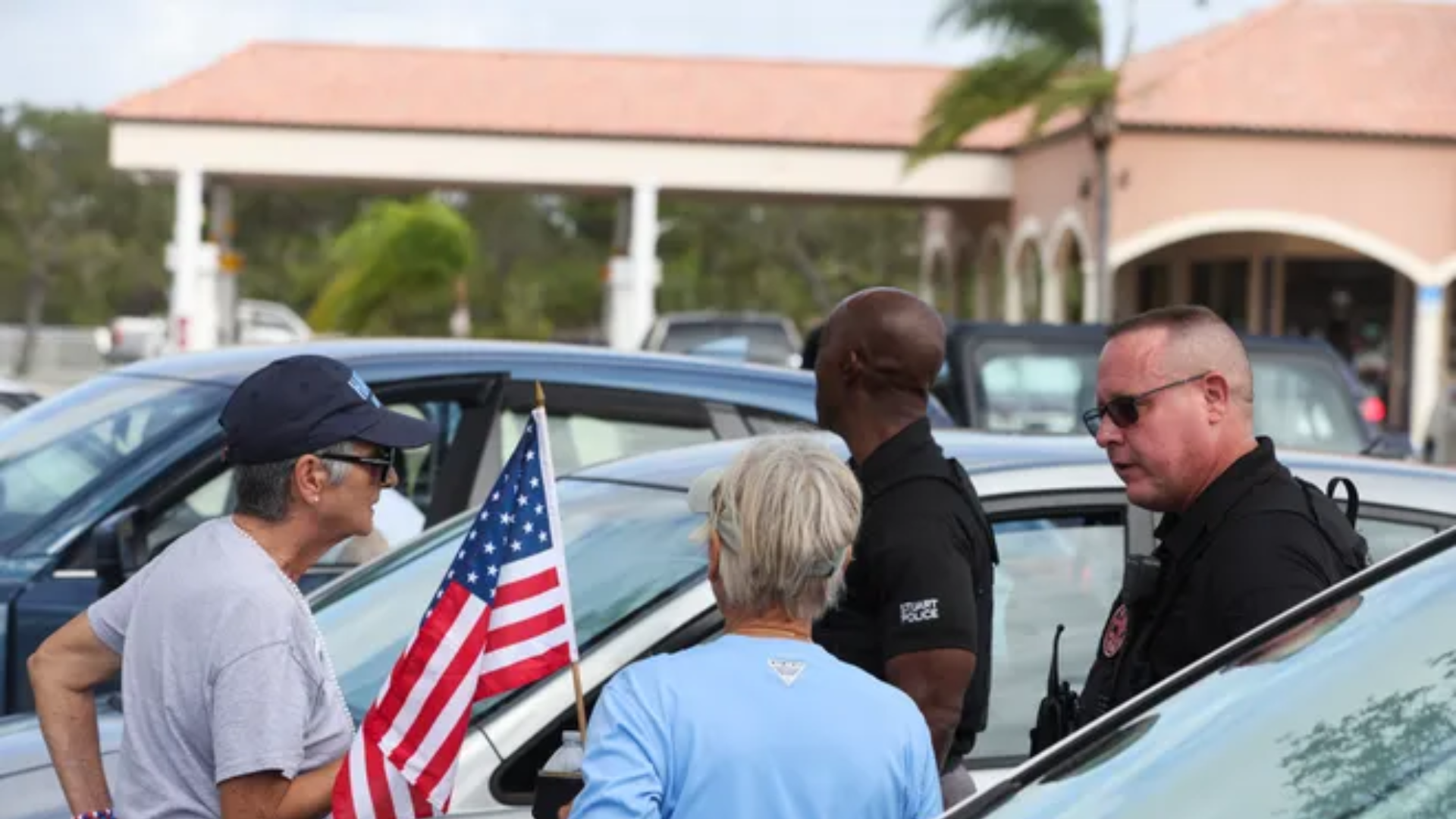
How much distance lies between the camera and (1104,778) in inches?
110

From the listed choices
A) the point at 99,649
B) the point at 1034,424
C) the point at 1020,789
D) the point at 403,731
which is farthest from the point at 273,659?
the point at 1034,424

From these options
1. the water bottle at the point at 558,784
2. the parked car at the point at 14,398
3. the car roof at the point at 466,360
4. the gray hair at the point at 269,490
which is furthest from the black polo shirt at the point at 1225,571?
the parked car at the point at 14,398

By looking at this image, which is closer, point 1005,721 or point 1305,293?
point 1005,721

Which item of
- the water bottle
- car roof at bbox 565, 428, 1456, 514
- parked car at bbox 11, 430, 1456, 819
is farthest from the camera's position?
car roof at bbox 565, 428, 1456, 514

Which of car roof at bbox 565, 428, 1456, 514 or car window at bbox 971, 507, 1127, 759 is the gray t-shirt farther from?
car window at bbox 971, 507, 1127, 759

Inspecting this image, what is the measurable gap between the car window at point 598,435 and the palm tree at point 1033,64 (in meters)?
22.3

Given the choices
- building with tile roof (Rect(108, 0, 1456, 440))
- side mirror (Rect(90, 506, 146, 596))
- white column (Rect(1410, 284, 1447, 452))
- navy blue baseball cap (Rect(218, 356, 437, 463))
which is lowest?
white column (Rect(1410, 284, 1447, 452))

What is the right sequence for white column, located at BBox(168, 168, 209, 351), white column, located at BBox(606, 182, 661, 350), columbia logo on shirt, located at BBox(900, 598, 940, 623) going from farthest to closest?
white column, located at BBox(606, 182, 661, 350)
white column, located at BBox(168, 168, 209, 351)
columbia logo on shirt, located at BBox(900, 598, 940, 623)

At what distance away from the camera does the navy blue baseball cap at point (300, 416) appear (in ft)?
11.6

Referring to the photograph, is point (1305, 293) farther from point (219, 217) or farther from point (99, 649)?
point (99, 649)

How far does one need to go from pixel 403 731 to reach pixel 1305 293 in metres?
32.1

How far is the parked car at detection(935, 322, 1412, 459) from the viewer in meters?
10.6

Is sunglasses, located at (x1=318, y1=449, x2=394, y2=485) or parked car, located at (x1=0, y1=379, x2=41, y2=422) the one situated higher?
sunglasses, located at (x1=318, y1=449, x2=394, y2=485)

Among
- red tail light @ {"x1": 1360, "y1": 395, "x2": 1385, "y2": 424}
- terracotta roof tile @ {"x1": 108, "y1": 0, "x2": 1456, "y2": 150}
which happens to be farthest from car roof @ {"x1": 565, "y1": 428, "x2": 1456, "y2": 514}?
terracotta roof tile @ {"x1": 108, "y1": 0, "x2": 1456, "y2": 150}
